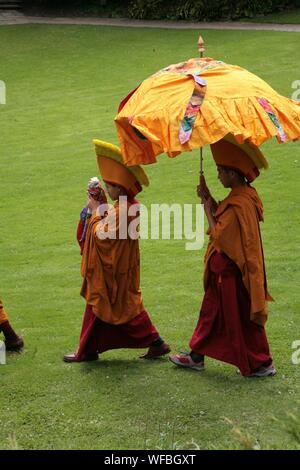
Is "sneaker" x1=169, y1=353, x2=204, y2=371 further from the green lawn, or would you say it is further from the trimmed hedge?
the trimmed hedge

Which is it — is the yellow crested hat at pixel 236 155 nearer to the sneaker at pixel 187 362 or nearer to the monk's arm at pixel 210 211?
the monk's arm at pixel 210 211

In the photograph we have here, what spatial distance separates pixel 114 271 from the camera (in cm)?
721

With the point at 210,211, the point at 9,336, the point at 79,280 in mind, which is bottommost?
the point at 9,336

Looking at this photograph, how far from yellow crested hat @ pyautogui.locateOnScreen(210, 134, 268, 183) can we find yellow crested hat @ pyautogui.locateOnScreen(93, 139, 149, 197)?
2.27 ft

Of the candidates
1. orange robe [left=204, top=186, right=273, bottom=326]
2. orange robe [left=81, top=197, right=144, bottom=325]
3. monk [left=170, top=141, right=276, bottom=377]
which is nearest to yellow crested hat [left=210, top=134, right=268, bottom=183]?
monk [left=170, top=141, right=276, bottom=377]

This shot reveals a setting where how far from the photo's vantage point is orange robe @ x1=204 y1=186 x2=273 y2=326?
265 inches

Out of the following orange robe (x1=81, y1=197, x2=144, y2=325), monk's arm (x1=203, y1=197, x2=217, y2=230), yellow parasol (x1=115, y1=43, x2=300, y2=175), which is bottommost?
orange robe (x1=81, y1=197, x2=144, y2=325)

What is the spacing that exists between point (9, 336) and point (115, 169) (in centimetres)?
182

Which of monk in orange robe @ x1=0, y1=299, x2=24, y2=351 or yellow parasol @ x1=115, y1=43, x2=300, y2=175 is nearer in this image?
yellow parasol @ x1=115, y1=43, x2=300, y2=175

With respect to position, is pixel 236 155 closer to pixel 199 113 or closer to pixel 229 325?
pixel 199 113

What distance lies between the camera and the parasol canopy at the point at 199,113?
5.93 m

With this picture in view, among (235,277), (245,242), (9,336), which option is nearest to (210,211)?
(245,242)

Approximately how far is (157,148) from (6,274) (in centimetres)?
431

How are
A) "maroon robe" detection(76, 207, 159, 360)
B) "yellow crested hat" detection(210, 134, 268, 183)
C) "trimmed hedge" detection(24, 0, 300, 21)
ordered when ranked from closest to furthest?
"yellow crested hat" detection(210, 134, 268, 183)
"maroon robe" detection(76, 207, 159, 360)
"trimmed hedge" detection(24, 0, 300, 21)
